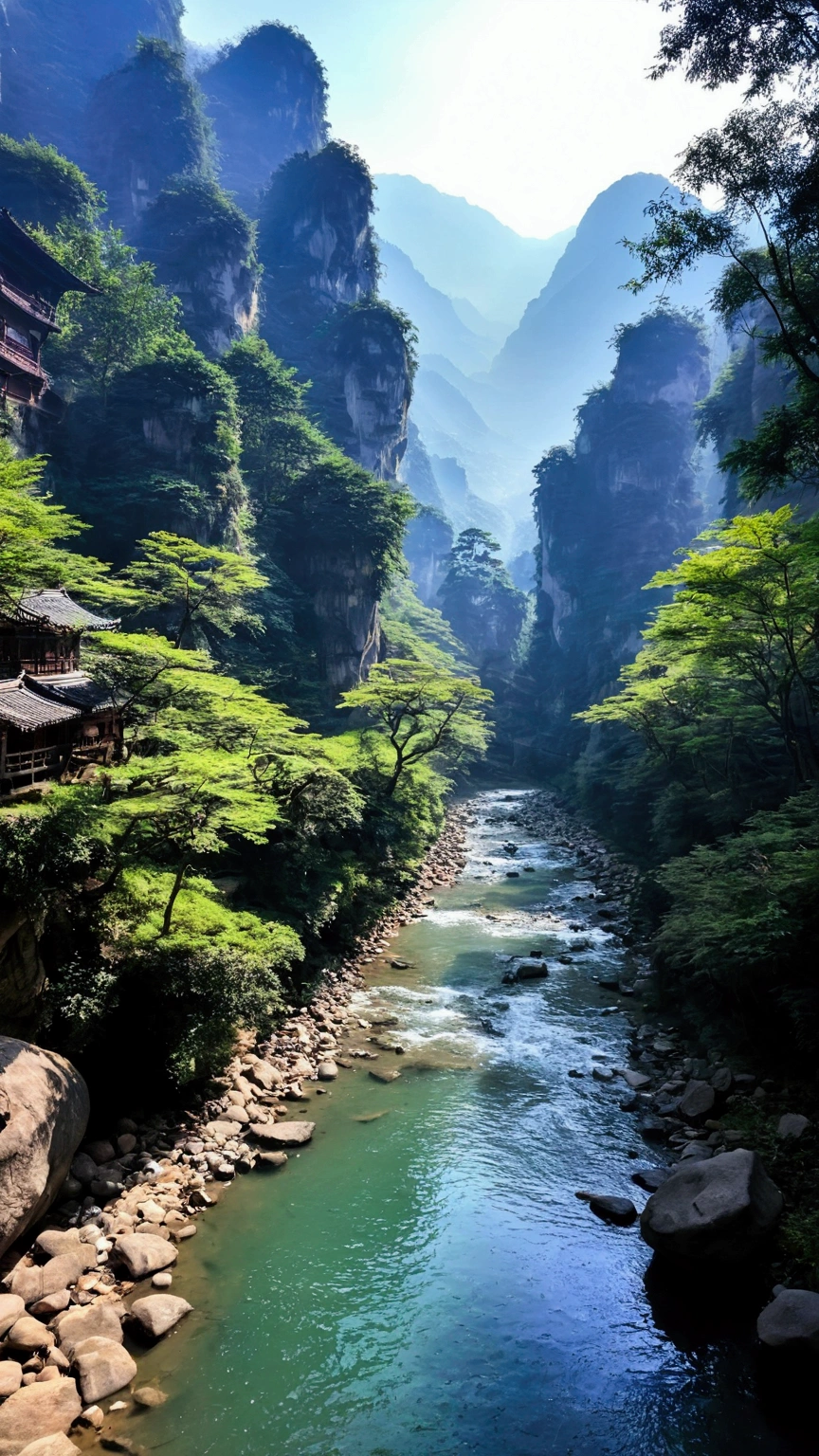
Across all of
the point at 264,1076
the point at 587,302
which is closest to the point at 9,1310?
the point at 264,1076

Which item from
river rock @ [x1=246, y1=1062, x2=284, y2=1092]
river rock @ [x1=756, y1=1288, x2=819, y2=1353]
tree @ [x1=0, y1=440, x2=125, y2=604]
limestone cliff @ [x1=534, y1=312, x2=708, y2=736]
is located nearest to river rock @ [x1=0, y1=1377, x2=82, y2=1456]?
river rock @ [x1=246, y1=1062, x2=284, y2=1092]

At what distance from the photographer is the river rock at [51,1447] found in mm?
5637

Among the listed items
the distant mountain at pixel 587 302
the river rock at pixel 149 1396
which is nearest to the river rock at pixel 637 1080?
the river rock at pixel 149 1396

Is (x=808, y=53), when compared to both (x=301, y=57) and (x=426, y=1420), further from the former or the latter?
(x=301, y=57)

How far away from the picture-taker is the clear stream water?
6.18 m

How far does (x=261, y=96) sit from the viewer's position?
2857 inches

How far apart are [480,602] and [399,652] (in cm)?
3390

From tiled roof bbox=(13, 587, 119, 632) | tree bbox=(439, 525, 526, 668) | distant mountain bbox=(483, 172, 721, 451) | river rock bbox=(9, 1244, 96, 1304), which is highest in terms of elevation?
distant mountain bbox=(483, 172, 721, 451)

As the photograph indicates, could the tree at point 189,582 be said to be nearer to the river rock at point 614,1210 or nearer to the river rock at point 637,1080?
the river rock at point 637,1080

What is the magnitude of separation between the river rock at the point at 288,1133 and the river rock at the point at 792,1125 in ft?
22.2

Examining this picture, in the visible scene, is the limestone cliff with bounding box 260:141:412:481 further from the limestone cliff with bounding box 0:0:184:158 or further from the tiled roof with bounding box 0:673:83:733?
the tiled roof with bounding box 0:673:83:733

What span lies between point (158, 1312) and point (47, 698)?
1100 centimetres

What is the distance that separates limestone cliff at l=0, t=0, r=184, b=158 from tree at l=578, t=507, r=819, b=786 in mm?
74273

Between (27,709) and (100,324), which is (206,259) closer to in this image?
(100,324)
